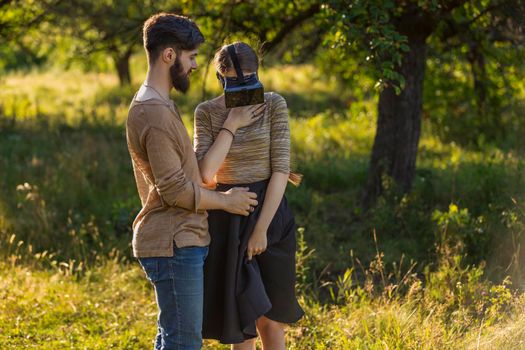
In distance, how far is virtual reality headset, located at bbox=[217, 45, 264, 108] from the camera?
10.5ft

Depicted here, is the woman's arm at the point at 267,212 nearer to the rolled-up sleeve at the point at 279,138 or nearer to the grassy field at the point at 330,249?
the rolled-up sleeve at the point at 279,138

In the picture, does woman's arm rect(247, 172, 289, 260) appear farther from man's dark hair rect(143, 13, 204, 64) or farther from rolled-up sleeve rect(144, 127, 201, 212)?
man's dark hair rect(143, 13, 204, 64)

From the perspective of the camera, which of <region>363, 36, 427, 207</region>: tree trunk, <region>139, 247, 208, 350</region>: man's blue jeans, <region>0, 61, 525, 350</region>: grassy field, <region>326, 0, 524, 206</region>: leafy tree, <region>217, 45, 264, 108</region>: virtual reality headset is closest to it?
<region>139, 247, 208, 350</region>: man's blue jeans

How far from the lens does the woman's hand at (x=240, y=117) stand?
3.27 m

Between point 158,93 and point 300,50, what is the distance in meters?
5.94

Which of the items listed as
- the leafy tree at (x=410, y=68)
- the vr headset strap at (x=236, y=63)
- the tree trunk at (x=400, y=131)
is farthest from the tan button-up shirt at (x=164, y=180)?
the tree trunk at (x=400, y=131)

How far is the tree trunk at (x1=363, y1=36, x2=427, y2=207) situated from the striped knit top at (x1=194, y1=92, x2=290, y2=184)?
365cm

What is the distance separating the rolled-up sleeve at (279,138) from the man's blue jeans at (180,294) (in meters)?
0.58

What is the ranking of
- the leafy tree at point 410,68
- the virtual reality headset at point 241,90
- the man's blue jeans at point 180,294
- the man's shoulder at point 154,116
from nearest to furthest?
1. the man's shoulder at point 154,116
2. the man's blue jeans at point 180,294
3. the virtual reality headset at point 241,90
4. the leafy tree at point 410,68

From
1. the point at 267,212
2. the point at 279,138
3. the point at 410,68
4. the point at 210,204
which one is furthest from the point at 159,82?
the point at 410,68

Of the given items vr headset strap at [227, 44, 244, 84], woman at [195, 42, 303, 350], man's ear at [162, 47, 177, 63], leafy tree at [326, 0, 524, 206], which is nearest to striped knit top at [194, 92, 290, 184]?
woman at [195, 42, 303, 350]

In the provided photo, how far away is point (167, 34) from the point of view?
2994 mm

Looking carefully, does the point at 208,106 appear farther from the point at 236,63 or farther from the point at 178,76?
the point at 178,76

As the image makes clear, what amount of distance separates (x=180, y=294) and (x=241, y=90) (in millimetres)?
903
